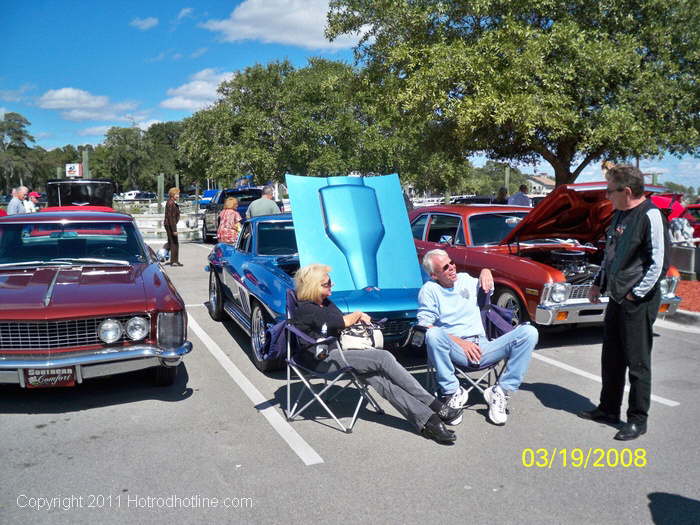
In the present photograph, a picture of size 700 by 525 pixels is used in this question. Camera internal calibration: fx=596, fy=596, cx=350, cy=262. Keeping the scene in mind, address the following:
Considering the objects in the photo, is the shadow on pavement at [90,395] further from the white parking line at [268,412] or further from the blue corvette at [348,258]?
the blue corvette at [348,258]

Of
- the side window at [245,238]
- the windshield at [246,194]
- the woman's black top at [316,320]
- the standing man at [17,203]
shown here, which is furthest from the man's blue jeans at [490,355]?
the windshield at [246,194]

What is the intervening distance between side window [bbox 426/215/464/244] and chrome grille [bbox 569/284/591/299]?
210cm

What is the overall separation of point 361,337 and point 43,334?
2.44 meters

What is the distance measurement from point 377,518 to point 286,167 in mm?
22002

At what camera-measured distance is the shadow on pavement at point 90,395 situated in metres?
4.90

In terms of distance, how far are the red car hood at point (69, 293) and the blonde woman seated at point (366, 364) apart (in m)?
1.34

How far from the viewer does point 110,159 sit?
8188 centimetres

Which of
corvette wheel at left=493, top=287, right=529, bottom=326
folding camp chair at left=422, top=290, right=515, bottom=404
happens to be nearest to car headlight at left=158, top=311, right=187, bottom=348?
folding camp chair at left=422, top=290, right=515, bottom=404

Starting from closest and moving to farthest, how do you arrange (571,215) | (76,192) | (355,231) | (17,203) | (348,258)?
(348,258)
(355,231)
(571,215)
(17,203)
(76,192)

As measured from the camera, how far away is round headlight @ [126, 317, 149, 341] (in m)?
4.79

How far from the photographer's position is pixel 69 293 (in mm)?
4852

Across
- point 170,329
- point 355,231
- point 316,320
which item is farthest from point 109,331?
point 355,231

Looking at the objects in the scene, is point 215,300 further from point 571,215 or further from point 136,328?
point 571,215
